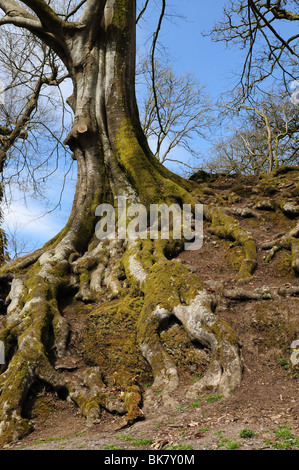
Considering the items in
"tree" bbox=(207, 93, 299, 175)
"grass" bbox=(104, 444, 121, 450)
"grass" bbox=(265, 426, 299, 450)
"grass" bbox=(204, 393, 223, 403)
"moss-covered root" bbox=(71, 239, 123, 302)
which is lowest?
"grass" bbox=(104, 444, 121, 450)

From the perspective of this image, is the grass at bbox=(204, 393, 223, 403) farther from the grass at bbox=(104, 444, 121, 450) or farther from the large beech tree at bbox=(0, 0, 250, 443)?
the grass at bbox=(104, 444, 121, 450)

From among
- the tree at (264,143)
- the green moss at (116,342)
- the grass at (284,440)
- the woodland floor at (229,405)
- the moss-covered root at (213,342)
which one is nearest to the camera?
the grass at (284,440)

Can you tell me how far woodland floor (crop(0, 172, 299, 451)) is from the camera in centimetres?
288

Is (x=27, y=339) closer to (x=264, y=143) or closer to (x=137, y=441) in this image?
(x=137, y=441)

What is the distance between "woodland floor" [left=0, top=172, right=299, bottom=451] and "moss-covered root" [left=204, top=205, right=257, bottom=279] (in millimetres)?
163

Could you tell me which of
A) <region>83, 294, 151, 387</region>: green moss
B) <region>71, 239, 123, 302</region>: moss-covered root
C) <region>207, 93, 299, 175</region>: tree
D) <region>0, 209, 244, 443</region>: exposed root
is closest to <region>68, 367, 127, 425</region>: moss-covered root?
<region>0, 209, 244, 443</region>: exposed root

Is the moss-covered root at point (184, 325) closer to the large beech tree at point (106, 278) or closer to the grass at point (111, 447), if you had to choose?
the large beech tree at point (106, 278)

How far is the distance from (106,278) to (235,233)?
94.3 inches

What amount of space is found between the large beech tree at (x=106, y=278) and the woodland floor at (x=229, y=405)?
6.2 inches

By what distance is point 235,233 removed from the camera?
6484 millimetres

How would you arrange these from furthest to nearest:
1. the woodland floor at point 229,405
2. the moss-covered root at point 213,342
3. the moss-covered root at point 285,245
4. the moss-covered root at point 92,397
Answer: the moss-covered root at point 285,245
the moss-covered root at point 92,397
the moss-covered root at point 213,342
the woodland floor at point 229,405

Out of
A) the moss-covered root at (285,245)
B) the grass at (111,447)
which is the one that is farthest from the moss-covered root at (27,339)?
the moss-covered root at (285,245)

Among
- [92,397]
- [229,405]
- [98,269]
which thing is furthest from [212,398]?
[98,269]

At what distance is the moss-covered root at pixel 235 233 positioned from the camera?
18.4 ft
